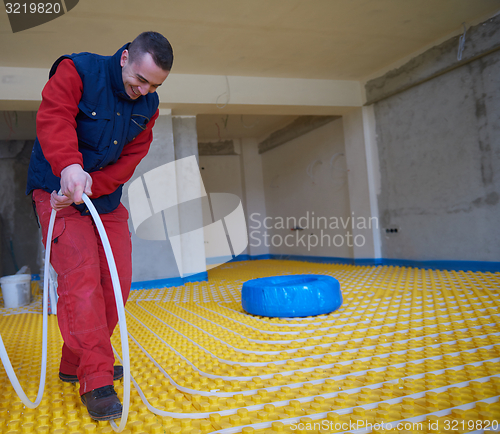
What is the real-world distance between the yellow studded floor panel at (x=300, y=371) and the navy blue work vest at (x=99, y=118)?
0.83 metres

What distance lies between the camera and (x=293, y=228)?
834 centimetres

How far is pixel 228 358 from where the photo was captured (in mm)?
2021

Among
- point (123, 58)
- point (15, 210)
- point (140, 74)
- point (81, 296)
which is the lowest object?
point (81, 296)

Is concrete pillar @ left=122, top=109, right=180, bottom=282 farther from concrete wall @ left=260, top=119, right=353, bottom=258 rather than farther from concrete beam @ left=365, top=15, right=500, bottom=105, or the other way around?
concrete beam @ left=365, top=15, right=500, bottom=105

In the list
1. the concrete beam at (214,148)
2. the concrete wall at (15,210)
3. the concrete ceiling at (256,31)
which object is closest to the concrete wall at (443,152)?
the concrete ceiling at (256,31)

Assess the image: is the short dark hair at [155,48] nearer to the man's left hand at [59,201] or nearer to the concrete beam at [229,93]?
the man's left hand at [59,201]

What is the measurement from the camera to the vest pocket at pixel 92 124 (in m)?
1.49

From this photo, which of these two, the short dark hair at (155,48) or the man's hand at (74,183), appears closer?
the man's hand at (74,183)

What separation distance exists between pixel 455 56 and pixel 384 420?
4.68 m

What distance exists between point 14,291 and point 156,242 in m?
1.80

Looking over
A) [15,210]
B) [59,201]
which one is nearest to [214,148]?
[15,210]

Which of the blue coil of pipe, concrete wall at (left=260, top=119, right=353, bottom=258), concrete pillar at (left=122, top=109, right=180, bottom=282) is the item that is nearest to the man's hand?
the blue coil of pipe

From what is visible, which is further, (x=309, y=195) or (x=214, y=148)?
(x=214, y=148)

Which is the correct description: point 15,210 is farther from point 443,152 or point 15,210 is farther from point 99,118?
point 443,152
